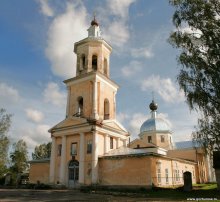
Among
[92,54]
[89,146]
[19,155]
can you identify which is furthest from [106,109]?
[19,155]

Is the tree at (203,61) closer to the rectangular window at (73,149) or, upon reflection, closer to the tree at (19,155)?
the rectangular window at (73,149)

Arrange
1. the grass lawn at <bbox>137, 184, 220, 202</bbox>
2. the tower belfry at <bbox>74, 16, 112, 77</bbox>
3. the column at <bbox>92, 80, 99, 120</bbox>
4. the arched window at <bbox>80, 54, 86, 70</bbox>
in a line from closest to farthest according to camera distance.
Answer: the grass lawn at <bbox>137, 184, 220, 202</bbox> → the column at <bbox>92, 80, 99, 120</bbox> → the tower belfry at <bbox>74, 16, 112, 77</bbox> → the arched window at <bbox>80, 54, 86, 70</bbox>

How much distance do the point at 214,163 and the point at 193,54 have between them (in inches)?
316

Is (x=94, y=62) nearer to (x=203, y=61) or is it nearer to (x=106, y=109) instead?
(x=106, y=109)

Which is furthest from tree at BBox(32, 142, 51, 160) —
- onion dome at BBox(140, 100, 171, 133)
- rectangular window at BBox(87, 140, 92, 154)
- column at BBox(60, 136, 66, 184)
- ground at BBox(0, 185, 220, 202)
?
ground at BBox(0, 185, 220, 202)

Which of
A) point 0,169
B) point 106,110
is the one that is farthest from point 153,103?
point 0,169

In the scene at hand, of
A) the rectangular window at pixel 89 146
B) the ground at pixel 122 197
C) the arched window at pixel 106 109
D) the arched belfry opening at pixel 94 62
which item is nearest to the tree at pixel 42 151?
the arched window at pixel 106 109

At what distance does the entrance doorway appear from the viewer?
1075 inches

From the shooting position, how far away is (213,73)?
51.0 feet

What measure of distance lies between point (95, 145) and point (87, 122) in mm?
2547

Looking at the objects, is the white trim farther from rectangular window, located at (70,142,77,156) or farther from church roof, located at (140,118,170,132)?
church roof, located at (140,118,170,132)

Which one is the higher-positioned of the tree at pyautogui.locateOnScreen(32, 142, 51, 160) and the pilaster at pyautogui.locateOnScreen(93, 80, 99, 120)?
the pilaster at pyautogui.locateOnScreen(93, 80, 99, 120)

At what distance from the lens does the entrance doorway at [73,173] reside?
2731 cm

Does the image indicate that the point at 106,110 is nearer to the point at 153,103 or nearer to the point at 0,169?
the point at 0,169
